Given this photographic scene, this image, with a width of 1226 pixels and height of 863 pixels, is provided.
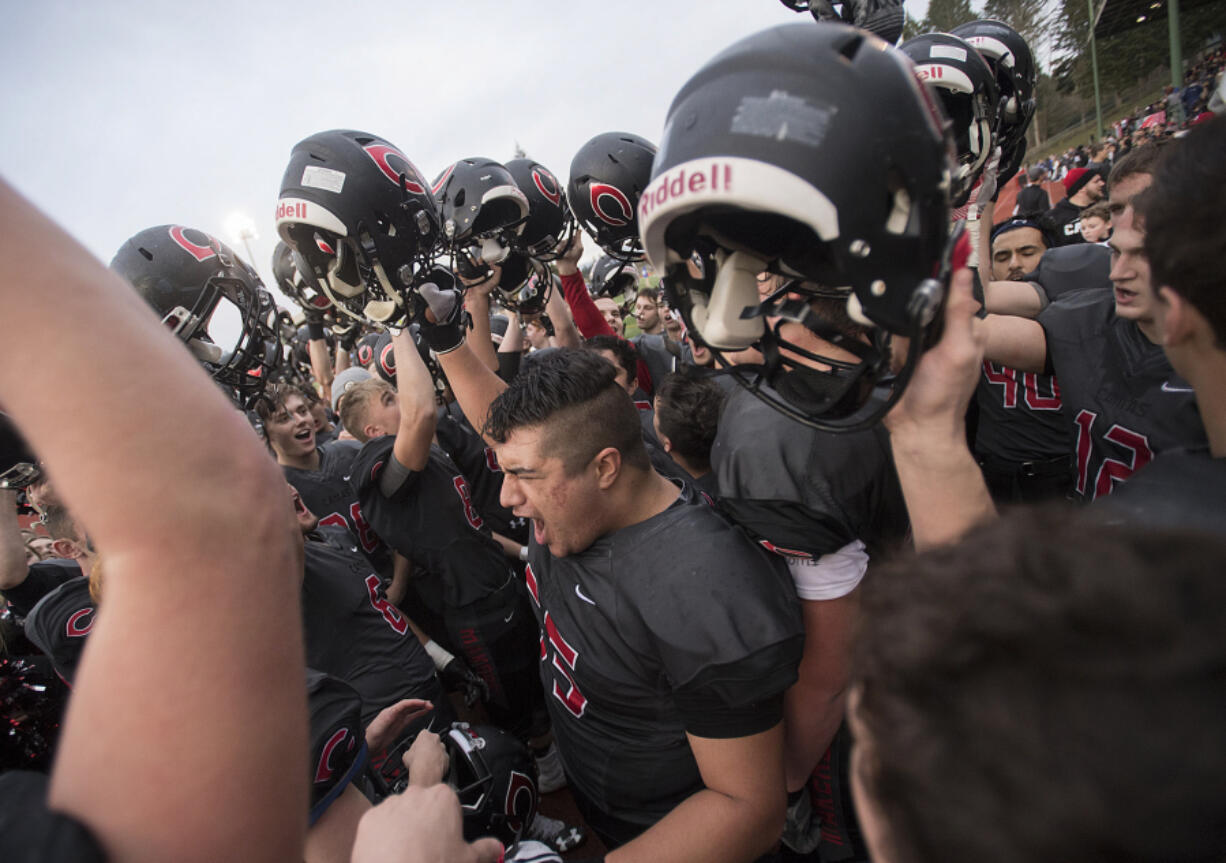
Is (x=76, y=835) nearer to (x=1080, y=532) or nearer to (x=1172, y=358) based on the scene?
(x=1080, y=532)

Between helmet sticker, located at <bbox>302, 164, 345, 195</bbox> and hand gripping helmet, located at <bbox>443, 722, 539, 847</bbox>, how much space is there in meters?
2.03

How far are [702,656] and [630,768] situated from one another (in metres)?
0.56

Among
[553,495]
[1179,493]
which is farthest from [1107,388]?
[553,495]

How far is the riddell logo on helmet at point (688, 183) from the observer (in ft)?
3.43

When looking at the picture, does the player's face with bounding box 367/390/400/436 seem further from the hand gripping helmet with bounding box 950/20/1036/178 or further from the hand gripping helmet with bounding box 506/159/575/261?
the hand gripping helmet with bounding box 950/20/1036/178

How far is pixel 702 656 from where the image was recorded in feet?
5.13

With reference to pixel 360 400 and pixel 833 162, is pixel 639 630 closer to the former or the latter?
pixel 833 162

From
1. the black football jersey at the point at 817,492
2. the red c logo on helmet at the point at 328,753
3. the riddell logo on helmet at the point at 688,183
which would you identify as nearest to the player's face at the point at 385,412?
the red c logo on helmet at the point at 328,753

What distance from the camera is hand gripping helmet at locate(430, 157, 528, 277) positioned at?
3.13m

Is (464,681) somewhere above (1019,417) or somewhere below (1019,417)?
below

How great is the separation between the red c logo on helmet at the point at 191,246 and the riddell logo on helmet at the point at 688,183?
231 cm

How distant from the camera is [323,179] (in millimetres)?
2270

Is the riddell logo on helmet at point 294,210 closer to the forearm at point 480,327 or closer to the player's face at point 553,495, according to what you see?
the player's face at point 553,495

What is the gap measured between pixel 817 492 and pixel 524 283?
9.21 ft
